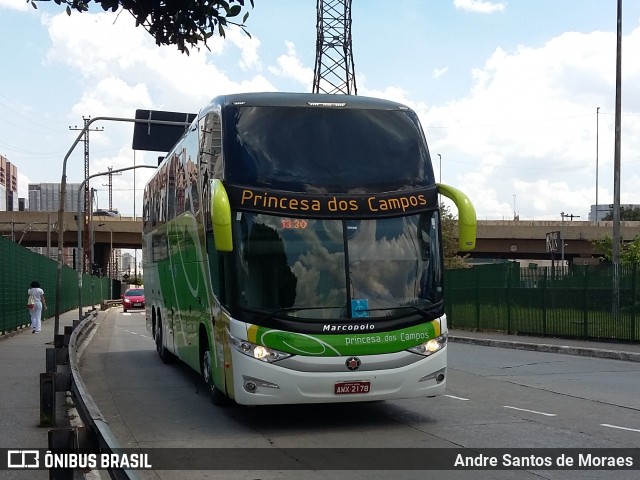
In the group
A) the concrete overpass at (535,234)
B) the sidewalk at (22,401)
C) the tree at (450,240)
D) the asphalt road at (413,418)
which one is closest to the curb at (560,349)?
the asphalt road at (413,418)

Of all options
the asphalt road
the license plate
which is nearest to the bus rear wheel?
the asphalt road

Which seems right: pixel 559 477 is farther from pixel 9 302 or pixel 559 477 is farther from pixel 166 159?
pixel 9 302

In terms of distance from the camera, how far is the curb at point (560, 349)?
18.9m

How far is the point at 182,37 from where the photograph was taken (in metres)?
7.74

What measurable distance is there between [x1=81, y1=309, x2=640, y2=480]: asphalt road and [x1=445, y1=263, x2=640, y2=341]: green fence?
17.5ft

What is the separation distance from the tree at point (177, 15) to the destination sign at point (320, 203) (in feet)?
8.46

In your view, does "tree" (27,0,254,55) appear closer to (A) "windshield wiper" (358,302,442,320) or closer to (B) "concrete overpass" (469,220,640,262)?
(A) "windshield wiper" (358,302,442,320)

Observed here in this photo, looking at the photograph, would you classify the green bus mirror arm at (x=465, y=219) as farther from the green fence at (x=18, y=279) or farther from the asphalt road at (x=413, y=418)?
the green fence at (x=18, y=279)

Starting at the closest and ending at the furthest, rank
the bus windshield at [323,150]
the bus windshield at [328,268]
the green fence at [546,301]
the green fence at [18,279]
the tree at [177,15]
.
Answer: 1. the tree at [177,15]
2. the bus windshield at [328,268]
3. the bus windshield at [323,150]
4. the green fence at [546,301]
5. the green fence at [18,279]

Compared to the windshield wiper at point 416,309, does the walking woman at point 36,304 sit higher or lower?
lower

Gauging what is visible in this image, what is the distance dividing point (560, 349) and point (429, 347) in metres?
11.8

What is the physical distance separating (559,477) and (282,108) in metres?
5.61

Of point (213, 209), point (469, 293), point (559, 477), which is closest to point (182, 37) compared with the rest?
point (213, 209)

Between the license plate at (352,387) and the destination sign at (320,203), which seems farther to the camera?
the destination sign at (320,203)
